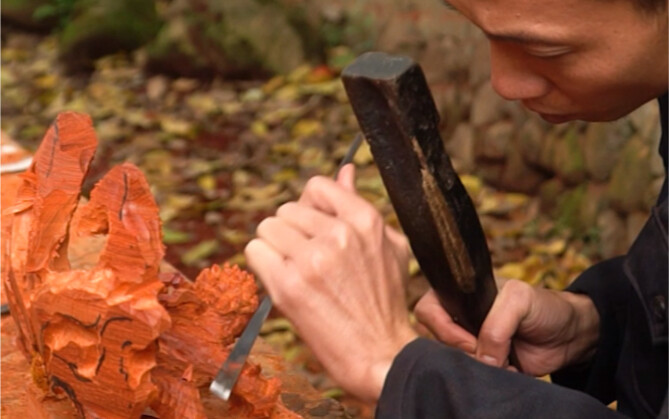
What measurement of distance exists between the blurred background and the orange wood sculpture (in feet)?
5.25

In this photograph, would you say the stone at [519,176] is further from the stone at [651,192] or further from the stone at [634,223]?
the stone at [651,192]

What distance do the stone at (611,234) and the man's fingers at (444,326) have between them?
250cm

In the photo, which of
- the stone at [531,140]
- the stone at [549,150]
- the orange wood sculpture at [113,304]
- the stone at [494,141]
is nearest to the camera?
the orange wood sculpture at [113,304]

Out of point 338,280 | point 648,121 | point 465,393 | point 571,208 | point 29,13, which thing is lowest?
point 29,13

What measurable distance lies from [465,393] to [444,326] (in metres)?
0.40

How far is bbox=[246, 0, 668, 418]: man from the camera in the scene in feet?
4.95

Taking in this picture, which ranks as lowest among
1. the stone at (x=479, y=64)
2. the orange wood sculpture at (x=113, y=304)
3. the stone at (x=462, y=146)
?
the stone at (x=462, y=146)

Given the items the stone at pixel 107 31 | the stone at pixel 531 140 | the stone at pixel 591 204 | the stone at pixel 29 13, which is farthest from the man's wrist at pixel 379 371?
the stone at pixel 29 13

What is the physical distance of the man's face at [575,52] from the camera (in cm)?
150

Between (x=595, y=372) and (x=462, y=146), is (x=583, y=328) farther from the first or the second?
(x=462, y=146)

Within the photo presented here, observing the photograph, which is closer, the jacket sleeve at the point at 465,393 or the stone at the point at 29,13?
the jacket sleeve at the point at 465,393

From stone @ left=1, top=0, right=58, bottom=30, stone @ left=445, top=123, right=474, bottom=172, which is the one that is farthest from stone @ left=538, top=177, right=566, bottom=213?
stone @ left=1, top=0, right=58, bottom=30

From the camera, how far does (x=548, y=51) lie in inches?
61.6

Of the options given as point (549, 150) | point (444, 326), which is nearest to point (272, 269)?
point (444, 326)
